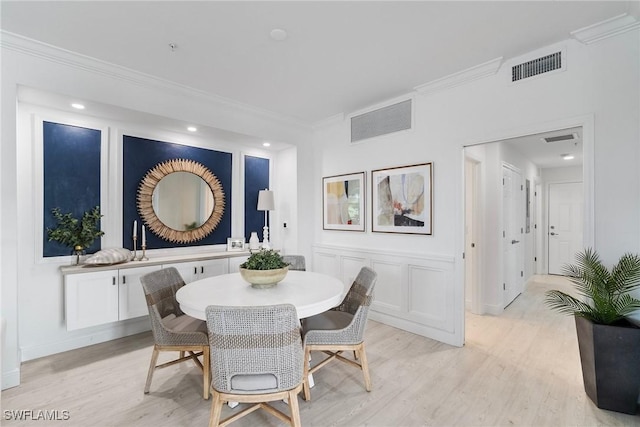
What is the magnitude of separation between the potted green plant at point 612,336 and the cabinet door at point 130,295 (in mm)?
3690

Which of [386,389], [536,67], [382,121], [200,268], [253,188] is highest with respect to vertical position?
[536,67]

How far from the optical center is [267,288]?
228 centimetres

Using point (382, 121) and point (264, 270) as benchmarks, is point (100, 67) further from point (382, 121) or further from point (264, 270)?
point (382, 121)

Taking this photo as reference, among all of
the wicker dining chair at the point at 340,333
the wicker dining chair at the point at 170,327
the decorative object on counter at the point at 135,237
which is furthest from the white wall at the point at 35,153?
the wicker dining chair at the point at 340,333

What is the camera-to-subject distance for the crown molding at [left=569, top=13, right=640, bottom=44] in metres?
2.08

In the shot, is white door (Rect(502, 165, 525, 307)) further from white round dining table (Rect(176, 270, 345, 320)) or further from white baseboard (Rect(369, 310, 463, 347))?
white round dining table (Rect(176, 270, 345, 320))

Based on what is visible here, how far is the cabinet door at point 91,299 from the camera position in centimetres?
267

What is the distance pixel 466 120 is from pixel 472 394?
7.95 feet

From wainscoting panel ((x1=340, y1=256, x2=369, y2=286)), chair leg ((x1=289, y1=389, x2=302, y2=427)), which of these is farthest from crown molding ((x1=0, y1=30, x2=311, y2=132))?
chair leg ((x1=289, y1=389, x2=302, y2=427))

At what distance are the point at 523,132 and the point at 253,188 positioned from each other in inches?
131

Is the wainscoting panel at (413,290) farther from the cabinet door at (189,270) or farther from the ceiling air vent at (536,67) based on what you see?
the cabinet door at (189,270)

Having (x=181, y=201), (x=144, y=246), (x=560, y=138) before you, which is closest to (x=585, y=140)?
(x=560, y=138)

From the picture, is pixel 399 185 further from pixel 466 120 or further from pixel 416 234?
pixel 466 120

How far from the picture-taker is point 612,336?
1.92 meters
